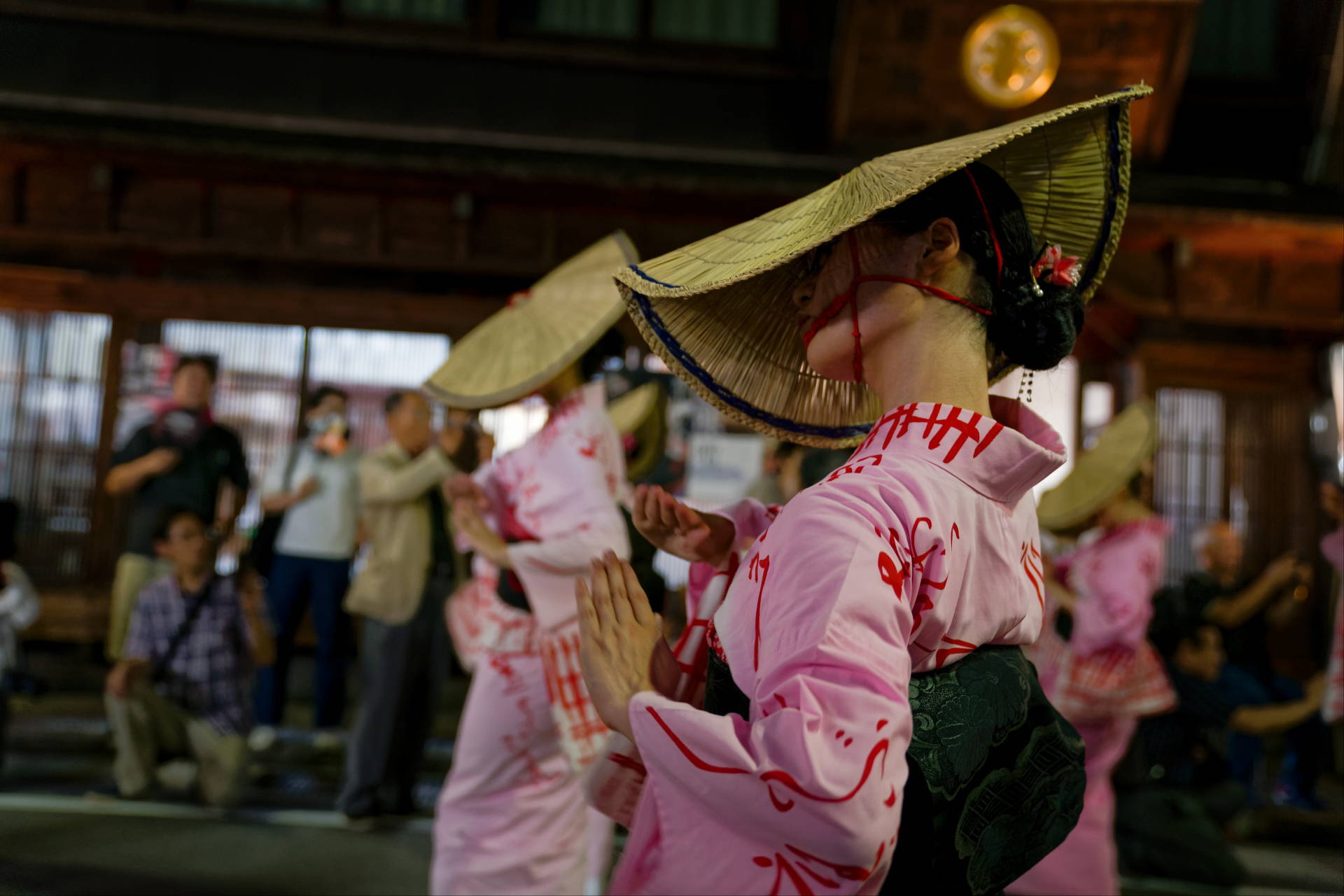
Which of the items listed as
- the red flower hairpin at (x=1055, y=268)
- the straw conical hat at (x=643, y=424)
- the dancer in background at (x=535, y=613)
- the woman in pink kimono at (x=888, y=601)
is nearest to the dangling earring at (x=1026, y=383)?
the woman in pink kimono at (x=888, y=601)

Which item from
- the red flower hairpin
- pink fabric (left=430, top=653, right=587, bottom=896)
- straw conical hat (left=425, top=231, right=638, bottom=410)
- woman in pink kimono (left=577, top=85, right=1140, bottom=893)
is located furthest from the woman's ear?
pink fabric (left=430, top=653, right=587, bottom=896)

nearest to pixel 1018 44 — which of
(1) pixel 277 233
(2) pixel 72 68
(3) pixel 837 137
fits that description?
(3) pixel 837 137

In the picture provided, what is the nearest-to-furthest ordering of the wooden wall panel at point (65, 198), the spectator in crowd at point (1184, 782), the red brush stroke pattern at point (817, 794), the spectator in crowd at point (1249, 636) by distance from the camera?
the red brush stroke pattern at point (817, 794)
the spectator in crowd at point (1184, 782)
the spectator in crowd at point (1249, 636)
the wooden wall panel at point (65, 198)

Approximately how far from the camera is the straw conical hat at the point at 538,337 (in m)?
2.51

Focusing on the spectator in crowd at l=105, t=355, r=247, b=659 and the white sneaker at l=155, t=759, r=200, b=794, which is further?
the spectator in crowd at l=105, t=355, r=247, b=659

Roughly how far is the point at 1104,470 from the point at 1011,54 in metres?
3.62

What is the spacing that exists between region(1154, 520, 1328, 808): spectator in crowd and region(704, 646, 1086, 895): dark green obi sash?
3805 mm

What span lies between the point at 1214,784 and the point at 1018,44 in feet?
14.7

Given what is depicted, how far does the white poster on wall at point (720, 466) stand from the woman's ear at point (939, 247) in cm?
438

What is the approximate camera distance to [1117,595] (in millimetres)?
3590

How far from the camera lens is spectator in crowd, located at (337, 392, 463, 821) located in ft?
13.5

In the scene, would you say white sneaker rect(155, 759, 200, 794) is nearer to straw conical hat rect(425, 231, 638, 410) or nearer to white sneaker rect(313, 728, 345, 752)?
white sneaker rect(313, 728, 345, 752)

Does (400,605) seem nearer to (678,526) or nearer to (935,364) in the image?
(678,526)

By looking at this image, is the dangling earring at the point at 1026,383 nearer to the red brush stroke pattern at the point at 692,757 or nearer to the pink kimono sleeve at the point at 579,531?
the red brush stroke pattern at the point at 692,757
